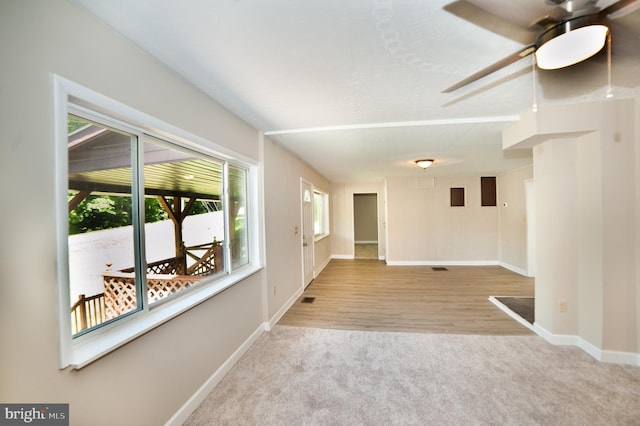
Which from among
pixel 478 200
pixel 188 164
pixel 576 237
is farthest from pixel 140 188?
pixel 478 200

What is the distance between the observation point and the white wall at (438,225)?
6.33 metres

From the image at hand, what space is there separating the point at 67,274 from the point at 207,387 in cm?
139

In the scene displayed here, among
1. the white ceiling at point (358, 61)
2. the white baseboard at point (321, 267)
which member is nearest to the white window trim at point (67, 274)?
the white ceiling at point (358, 61)

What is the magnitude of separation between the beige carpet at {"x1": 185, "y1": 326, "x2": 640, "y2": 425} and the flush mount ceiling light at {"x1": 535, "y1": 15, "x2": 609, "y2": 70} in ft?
7.14

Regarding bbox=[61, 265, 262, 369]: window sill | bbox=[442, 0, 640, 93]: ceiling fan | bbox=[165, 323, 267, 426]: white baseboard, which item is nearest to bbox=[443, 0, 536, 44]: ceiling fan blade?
bbox=[442, 0, 640, 93]: ceiling fan

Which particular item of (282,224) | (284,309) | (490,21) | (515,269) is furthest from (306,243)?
(515,269)

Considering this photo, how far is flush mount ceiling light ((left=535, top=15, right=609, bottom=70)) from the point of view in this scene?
107 cm

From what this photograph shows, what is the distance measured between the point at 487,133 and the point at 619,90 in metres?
1.05

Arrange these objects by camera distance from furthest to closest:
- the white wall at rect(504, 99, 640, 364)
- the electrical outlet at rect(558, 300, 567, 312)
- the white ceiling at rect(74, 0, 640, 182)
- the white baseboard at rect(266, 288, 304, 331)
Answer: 1. the white baseboard at rect(266, 288, 304, 331)
2. the electrical outlet at rect(558, 300, 567, 312)
3. the white wall at rect(504, 99, 640, 364)
4. the white ceiling at rect(74, 0, 640, 182)

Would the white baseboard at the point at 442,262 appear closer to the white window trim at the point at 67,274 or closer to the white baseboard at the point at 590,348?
the white baseboard at the point at 590,348

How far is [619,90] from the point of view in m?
2.02

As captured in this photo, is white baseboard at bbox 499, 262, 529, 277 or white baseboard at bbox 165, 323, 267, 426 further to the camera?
white baseboard at bbox 499, 262, 529, 277

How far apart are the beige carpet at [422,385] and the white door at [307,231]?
6.78ft

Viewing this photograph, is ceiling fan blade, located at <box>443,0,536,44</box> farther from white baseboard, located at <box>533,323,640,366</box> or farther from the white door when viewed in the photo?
the white door
